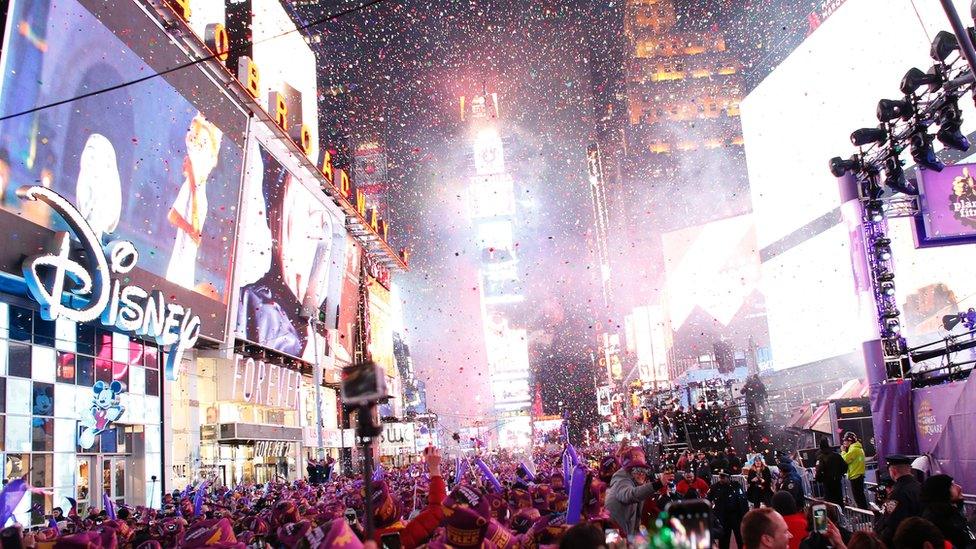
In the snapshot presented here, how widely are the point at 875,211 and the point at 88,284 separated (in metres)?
21.4

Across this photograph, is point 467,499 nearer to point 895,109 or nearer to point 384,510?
point 384,510

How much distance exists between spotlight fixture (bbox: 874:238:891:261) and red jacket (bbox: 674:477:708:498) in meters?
8.44

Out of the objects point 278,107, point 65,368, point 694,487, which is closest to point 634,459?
point 694,487

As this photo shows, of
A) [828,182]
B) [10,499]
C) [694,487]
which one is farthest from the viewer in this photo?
[828,182]

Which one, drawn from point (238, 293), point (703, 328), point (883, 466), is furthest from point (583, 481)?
point (703, 328)

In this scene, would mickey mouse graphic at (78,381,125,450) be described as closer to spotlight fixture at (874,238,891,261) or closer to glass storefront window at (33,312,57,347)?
glass storefront window at (33,312,57,347)

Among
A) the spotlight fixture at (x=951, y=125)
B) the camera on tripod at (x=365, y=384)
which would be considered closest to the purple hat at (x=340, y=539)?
the camera on tripod at (x=365, y=384)

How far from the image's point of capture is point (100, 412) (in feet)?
90.7

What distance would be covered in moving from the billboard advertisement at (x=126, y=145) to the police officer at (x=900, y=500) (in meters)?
21.7

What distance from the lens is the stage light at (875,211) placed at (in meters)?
20.1

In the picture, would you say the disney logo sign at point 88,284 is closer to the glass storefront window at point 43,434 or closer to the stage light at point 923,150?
the glass storefront window at point 43,434

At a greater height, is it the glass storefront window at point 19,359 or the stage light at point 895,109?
the stage light at point 895,109

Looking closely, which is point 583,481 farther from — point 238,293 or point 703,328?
point 703,328

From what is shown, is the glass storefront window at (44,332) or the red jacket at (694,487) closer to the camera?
the red jacket at (694,487)
